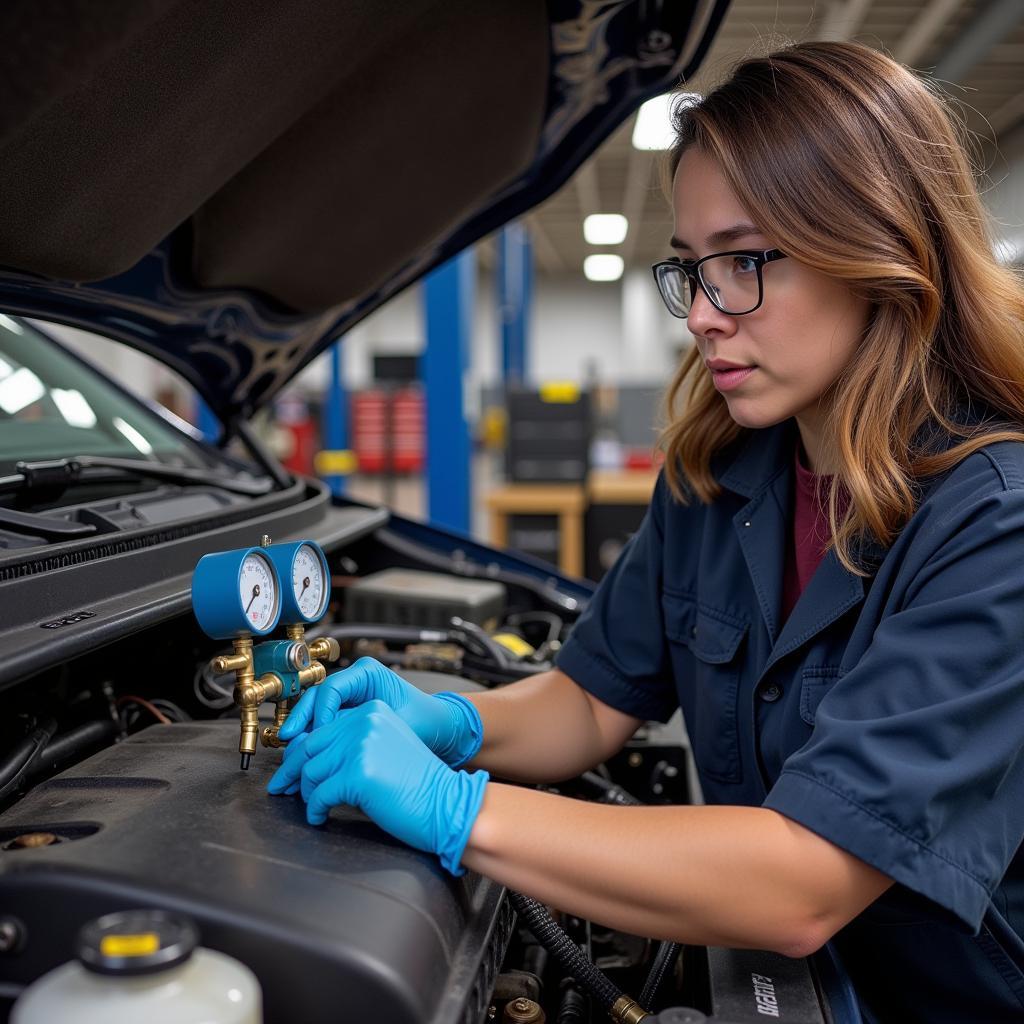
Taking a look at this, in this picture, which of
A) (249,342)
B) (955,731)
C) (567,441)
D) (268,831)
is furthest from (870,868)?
(567,441)

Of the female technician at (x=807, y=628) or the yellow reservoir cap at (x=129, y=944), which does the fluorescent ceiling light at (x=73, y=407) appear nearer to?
the female technician at (x=807, y=628)

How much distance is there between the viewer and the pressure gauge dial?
1002 millimetres

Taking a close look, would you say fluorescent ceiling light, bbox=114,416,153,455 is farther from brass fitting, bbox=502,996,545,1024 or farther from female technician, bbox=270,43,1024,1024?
brass fitting, bbox=502,996,545,1024

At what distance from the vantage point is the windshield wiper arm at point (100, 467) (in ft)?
4.22

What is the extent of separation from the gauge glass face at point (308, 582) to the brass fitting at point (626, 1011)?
454mm

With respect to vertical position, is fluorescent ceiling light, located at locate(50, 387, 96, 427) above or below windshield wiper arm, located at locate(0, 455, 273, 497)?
above

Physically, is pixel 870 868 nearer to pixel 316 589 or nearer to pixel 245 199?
pixel 316 589

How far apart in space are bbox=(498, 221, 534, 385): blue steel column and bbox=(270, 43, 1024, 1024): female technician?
22.8 ft

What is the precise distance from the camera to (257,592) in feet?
3.16

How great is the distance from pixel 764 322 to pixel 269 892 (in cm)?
73

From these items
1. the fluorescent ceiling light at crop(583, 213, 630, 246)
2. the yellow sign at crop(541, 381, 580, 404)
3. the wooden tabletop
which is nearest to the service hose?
the wooden tabletop

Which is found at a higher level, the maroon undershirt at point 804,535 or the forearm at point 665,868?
the maroon undershirt at point 804,535

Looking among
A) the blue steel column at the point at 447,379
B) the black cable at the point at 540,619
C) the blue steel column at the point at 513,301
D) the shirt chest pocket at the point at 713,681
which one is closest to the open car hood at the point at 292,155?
the black cable at the point at 540,619

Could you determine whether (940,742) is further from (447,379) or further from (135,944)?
(447,379)
